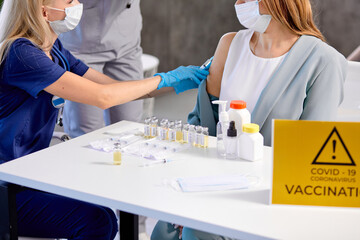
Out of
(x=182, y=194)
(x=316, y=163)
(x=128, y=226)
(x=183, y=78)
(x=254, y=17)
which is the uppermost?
(x=254, y=17)

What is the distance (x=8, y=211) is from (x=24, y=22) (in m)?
0.68

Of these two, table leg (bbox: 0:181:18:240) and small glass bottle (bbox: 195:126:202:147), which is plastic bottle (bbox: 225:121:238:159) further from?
table leg (bbox: 0:181:18:240)

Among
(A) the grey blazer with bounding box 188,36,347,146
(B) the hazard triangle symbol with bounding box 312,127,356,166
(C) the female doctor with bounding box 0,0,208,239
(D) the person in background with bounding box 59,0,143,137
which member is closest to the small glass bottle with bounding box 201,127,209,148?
(A) the grey blazer with bounding box 188,36,347,146

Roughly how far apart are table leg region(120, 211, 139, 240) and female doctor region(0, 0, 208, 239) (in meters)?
0.09

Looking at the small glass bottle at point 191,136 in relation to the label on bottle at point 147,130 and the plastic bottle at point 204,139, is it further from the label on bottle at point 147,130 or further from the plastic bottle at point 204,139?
the label on bottle at point 147,130

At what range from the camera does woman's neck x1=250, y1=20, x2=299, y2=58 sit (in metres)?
1.94

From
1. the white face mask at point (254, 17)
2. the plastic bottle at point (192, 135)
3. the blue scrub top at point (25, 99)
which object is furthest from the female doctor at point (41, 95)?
the white face mask at point (254, 17)

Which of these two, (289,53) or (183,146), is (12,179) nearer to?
(183,146)

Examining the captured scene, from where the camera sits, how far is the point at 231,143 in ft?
5.31

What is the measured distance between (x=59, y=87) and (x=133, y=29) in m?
1.29

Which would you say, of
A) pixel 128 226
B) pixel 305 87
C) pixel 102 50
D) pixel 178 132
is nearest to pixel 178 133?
pixel 178 132

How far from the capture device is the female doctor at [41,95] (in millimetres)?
1693

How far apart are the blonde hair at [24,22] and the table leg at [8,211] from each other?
55 cm

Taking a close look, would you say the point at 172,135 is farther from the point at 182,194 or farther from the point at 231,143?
the point at 182,194
